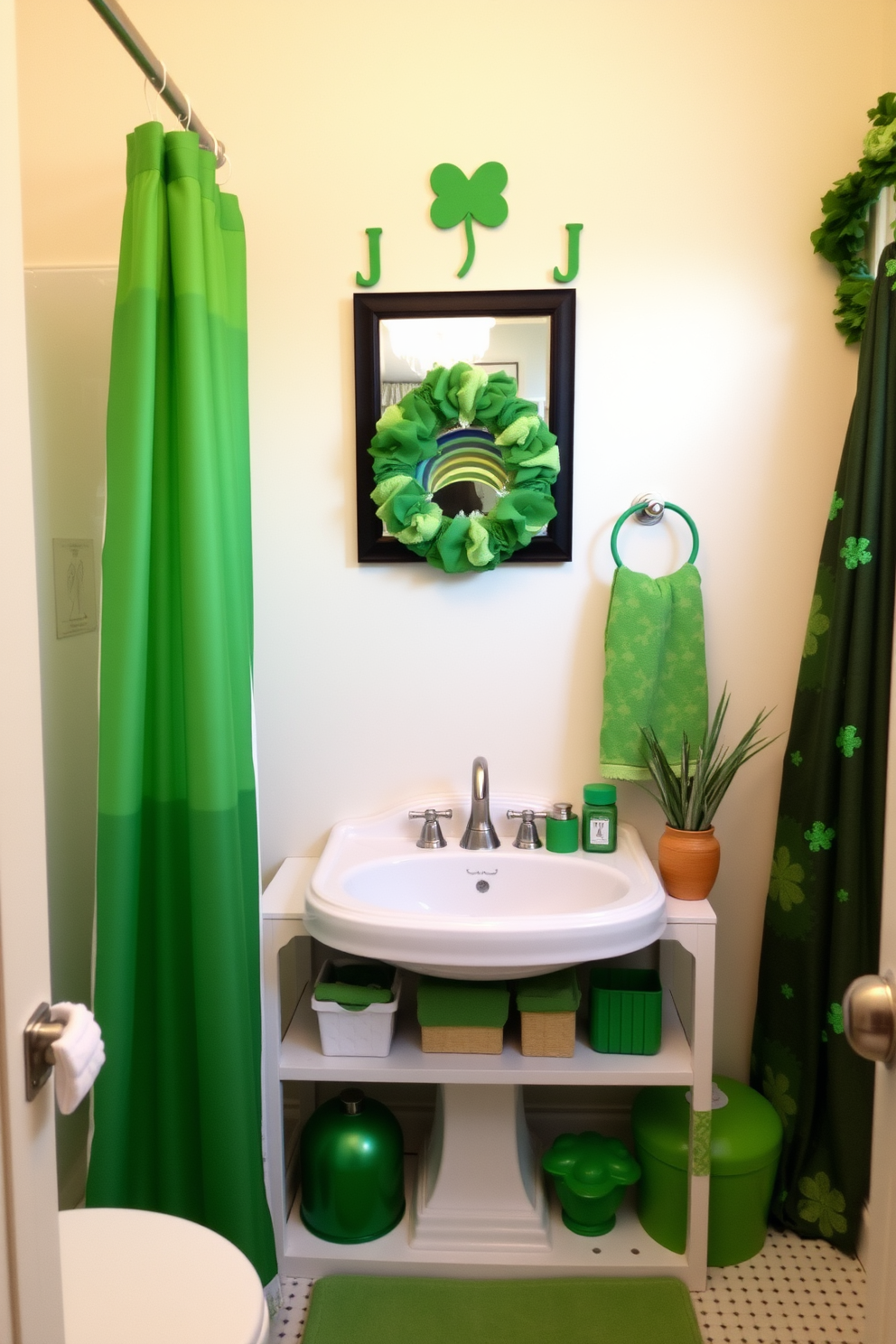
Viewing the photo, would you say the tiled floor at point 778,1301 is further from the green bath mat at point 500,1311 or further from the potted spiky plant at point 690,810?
the potted spiky plant at point 690,810

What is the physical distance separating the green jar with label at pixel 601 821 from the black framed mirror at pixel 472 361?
0.49 m

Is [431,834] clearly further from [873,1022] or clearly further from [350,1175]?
[873,1022]

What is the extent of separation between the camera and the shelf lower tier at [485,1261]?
5.85ft

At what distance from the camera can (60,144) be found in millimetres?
1932

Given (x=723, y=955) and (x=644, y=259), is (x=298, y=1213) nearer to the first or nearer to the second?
(x=723, y=955)

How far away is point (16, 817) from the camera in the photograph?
2.24 feet

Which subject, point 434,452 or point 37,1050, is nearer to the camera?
point 37,1050

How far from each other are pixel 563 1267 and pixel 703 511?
1.50 metres

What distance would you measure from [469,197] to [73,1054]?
1753mm

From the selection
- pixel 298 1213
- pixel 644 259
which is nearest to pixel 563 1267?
pixel 298 1213

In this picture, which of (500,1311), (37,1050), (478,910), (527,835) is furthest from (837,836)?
(37,1050)

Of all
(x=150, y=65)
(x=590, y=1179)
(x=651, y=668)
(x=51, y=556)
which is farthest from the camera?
(x=651, y=668)

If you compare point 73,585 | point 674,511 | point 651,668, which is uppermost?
point 674,511

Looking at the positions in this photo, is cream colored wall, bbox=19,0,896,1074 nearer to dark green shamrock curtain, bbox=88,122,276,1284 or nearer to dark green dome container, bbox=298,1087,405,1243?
dark green shamrock curtain, bbox=88,122,276,1284
